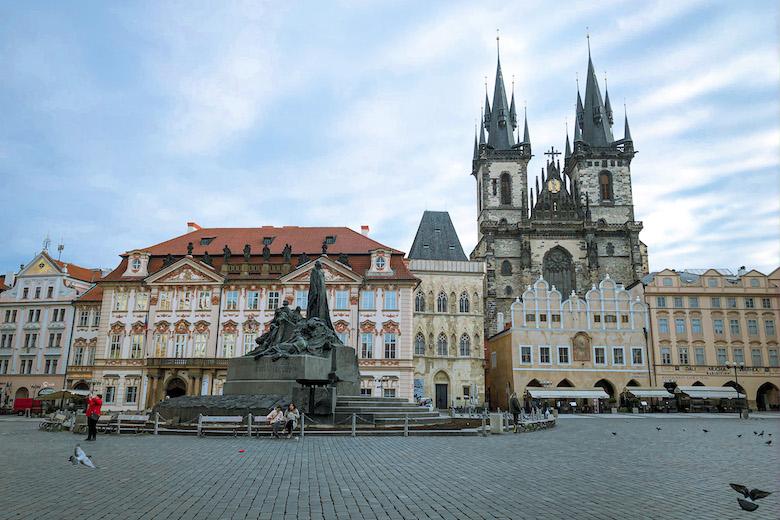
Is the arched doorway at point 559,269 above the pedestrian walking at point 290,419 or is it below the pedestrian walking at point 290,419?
above

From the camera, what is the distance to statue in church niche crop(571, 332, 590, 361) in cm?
5122

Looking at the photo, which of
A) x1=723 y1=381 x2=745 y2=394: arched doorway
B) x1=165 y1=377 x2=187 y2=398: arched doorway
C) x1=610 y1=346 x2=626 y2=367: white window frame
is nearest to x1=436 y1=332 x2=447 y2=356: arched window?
x1=610 y1=346 x2=626 y2=367: white window frame

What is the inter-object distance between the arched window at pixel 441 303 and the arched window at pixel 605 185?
32836mm

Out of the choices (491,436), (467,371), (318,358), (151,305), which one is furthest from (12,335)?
(491,436)

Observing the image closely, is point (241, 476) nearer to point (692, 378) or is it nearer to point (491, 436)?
point (491, 436)

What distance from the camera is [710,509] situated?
7867 millimetres

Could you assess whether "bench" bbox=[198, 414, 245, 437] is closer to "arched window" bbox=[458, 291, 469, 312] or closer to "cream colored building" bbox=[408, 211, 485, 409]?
"cream colored building" bbox=[408, 211, 485, 409]

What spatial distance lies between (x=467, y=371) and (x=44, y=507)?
152 ft

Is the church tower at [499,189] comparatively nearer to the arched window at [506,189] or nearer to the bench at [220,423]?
the arched window at [506,189]

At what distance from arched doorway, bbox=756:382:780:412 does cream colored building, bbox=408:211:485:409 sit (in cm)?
2399

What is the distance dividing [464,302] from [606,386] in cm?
1383

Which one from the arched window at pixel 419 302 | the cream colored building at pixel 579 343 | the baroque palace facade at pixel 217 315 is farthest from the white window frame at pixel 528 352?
the baroque palace facade at pixel 217 315

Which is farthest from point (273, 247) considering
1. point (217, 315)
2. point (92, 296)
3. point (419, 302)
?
point (92, 296)

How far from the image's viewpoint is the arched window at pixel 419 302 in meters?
53.8
